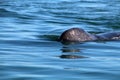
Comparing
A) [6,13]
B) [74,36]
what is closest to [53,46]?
[74,36]

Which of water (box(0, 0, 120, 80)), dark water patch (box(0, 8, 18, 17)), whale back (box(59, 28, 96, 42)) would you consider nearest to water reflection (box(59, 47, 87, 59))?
water (box(0, 0, 120, 80))

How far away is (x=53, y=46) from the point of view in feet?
39.0

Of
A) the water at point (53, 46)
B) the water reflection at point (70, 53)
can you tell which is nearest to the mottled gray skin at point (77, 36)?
the water at point (53, 46)

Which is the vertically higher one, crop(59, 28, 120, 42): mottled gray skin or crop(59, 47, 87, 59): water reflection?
crop(59, 28, 120, 42): mottled gray skin

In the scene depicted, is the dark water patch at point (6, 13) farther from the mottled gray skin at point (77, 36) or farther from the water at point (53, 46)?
the mottled gray skin at point (77, 36)

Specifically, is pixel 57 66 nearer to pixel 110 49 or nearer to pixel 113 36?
pixel 110 49

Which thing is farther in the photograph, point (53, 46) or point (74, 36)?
point (74, 36)

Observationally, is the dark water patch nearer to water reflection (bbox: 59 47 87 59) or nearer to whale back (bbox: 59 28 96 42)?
whale back (bbox: 59 28 96 42)

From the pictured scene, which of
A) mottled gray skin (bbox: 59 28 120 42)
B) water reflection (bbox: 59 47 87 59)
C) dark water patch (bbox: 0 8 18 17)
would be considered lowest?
water reflection (bbox: 59 47 87 59)

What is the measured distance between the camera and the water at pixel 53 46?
8492mm

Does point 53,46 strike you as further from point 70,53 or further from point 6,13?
point 6,13

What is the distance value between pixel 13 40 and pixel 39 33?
186 cm

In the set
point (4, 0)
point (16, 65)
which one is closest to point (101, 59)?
point (16, 65)

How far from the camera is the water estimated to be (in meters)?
8.49
